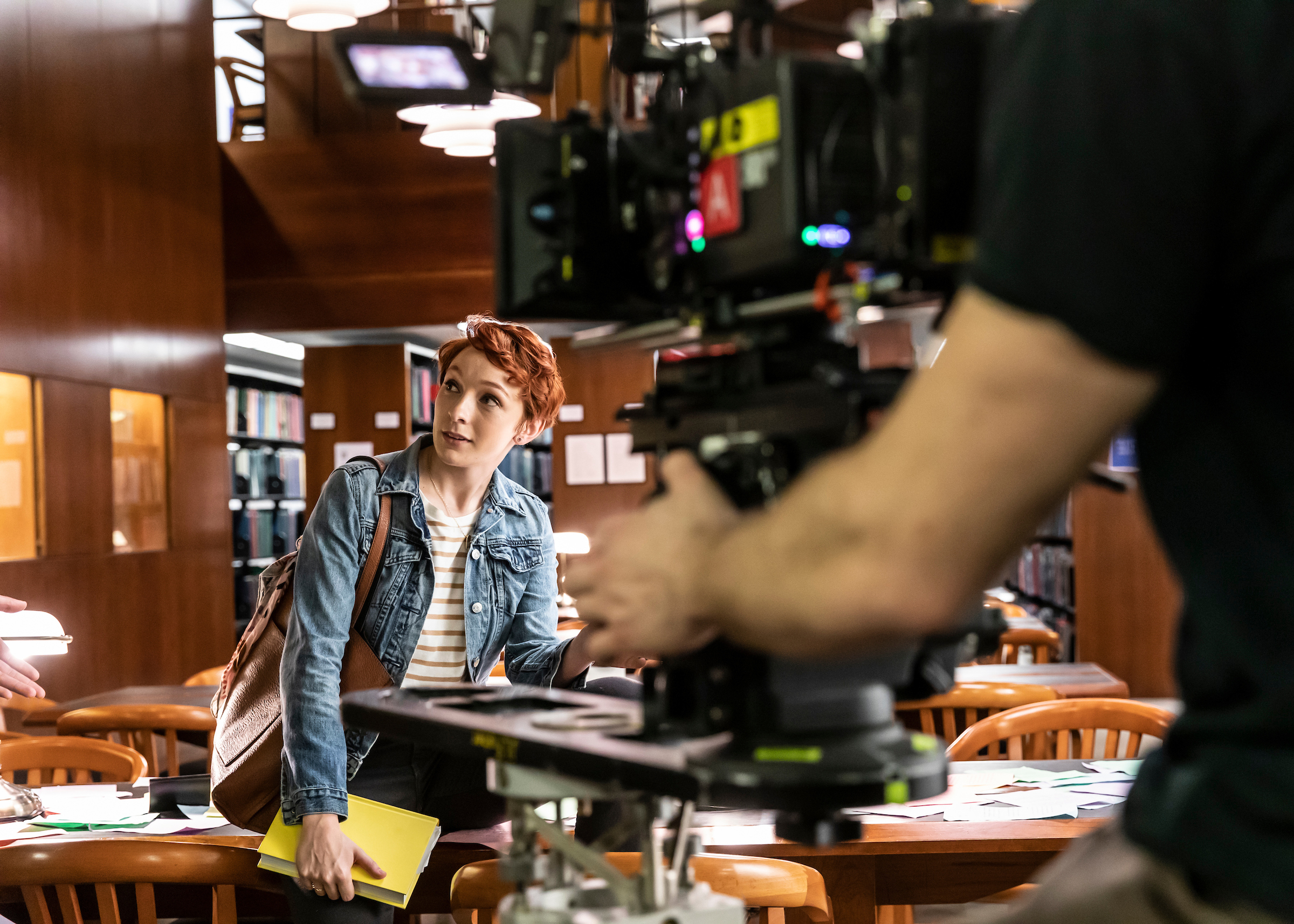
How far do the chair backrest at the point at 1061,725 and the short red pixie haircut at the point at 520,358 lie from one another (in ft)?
3.93

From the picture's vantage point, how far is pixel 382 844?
216 centimetres

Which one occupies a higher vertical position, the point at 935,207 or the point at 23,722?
the point at 935,207

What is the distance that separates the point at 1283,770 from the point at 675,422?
1.68 feet

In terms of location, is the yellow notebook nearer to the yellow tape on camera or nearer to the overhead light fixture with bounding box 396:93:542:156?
the yellow tape on camera

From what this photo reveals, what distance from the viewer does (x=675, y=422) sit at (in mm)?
1018

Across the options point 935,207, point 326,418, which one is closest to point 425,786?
point 935,207

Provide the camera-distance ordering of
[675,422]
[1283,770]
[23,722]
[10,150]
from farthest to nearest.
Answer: [10,150]
[23,722]
[675,422]
[1283,770]

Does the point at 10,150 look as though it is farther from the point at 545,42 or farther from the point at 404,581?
the point at 545,42

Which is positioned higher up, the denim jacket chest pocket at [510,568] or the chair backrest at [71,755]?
the denim jacket chest pocket at [510,568]

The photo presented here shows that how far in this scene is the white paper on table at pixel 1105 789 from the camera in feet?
8.04

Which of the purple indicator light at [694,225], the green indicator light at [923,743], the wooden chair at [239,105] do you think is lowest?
the green indicator light at [923,743]

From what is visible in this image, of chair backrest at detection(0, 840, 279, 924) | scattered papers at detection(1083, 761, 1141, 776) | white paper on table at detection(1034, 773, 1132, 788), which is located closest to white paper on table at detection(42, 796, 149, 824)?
chair backrest at detection(0, 840, 279, 924)

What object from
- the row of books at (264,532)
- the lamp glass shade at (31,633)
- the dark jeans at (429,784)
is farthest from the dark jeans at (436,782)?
the row of books at (264,532)

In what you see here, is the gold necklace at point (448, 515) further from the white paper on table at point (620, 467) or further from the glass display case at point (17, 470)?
the white paper on table at point (620, 467)
